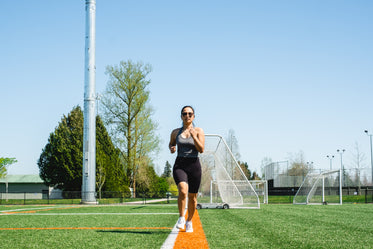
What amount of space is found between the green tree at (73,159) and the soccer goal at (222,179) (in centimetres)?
2568

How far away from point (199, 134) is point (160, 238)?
1467 mm

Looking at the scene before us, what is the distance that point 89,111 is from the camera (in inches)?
1064

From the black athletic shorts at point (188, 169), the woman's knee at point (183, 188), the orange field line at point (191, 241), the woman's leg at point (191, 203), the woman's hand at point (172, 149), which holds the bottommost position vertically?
the orange field line at point (191, 241)

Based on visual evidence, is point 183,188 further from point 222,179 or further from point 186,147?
point 222,179

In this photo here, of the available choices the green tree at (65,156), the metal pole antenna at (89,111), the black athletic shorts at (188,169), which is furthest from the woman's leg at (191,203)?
the green tree at (65,156)

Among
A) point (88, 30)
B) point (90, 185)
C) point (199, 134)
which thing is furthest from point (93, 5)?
point (199, 134)

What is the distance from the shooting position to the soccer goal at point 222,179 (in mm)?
14734

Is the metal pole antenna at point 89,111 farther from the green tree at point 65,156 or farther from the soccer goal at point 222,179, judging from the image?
the green tree at point 65,156

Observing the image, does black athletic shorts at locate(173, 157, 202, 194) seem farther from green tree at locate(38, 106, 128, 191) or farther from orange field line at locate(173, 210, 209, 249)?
green tree at locate(38, 106, 128, 191)

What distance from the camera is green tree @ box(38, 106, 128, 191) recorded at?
4216 centimetres

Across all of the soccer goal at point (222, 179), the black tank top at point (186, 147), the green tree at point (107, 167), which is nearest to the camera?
the black tank top at point (186, 147)

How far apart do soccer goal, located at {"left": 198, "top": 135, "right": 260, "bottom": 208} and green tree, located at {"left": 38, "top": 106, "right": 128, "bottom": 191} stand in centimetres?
2568

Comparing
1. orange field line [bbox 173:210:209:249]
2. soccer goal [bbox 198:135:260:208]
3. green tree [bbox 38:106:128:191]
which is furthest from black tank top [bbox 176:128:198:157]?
green tree [bbox 38:106:128:191]

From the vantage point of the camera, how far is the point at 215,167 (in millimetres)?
15508
